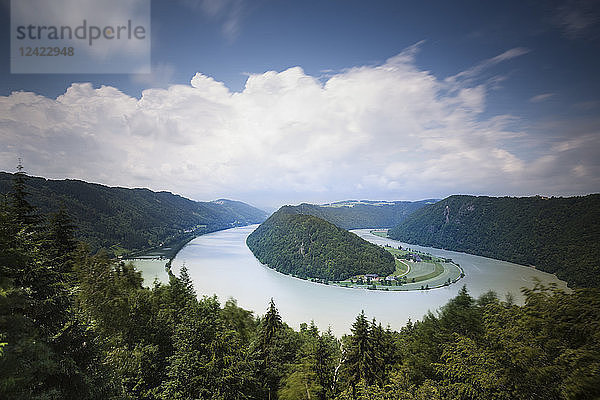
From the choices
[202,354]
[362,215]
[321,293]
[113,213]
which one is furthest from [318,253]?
[362,215]

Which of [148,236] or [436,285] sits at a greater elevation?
[148,236]

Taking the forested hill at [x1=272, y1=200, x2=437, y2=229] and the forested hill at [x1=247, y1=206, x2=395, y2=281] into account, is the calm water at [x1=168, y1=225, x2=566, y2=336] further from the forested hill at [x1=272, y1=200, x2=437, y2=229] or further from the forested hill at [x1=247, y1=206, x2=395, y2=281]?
the forested hill at [x1=272, y1=200, x2=437, y2=229]

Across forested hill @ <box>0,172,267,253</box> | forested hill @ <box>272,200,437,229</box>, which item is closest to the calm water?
forested hill @ <box>0,172,267,253</box>

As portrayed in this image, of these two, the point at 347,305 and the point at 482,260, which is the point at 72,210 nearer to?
the point at 347,305

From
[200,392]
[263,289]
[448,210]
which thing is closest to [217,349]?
[200,392]

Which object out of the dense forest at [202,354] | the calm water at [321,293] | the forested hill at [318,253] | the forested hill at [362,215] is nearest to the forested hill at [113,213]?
the calm water at [321,293]
